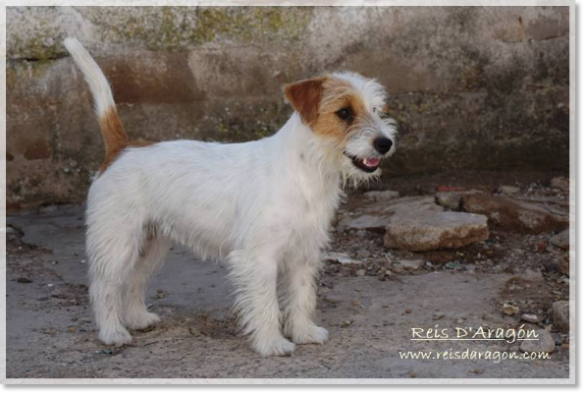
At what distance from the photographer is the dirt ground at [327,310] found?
4527 mm

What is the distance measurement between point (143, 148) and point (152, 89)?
292cm

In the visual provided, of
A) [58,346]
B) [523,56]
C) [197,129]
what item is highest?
[523,56]

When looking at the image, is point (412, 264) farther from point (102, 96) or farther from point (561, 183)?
point (102, 96)

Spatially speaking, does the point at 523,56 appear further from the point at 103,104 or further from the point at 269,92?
the point at 103,104

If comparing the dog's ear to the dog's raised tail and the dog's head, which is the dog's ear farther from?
the dog's raised tail

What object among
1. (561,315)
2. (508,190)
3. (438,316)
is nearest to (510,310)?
(561,315)

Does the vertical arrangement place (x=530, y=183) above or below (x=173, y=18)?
below

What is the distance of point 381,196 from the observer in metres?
7.88

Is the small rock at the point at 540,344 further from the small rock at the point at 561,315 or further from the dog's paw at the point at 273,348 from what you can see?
the dog's paw at the point at 273,348

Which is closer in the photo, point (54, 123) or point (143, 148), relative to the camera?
point (143, 148)

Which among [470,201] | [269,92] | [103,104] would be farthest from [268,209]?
[269,92]

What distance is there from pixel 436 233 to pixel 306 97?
7.73 ft

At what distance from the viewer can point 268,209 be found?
458cm

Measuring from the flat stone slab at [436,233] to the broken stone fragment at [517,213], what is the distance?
1.56 feet
